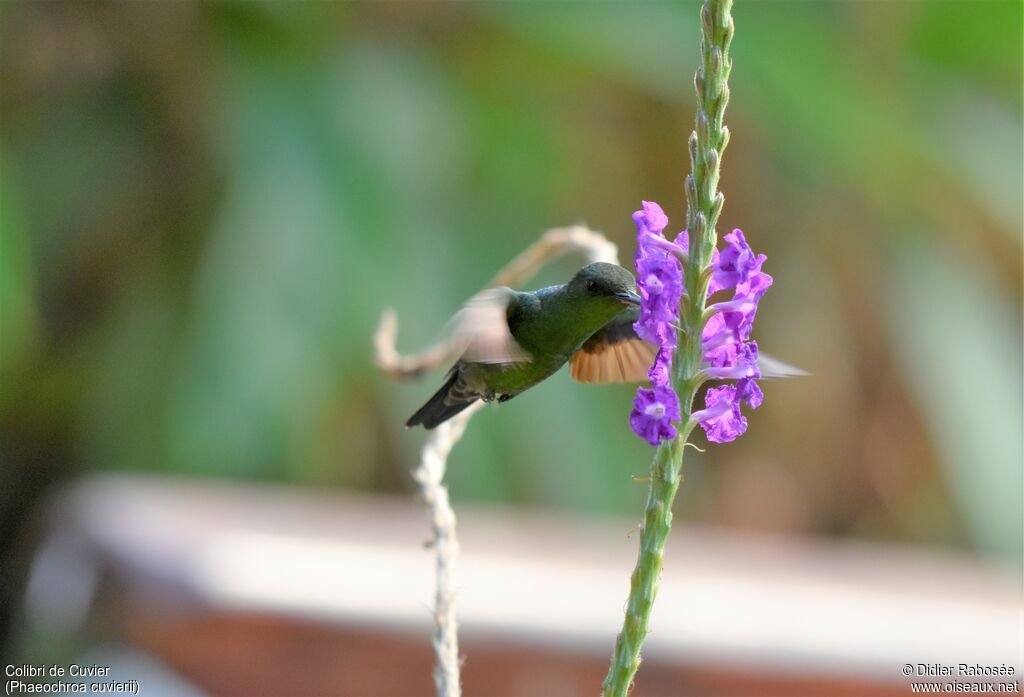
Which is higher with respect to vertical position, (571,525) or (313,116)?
(313,116)

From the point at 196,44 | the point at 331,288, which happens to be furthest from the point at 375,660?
the point at 196,44

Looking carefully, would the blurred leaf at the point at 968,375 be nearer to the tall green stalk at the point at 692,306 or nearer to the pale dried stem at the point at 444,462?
the pale dried stem at the point at 444,462

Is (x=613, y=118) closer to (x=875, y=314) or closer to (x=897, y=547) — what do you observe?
(x=875, y=314)

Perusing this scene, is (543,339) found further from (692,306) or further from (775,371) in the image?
(692,306)

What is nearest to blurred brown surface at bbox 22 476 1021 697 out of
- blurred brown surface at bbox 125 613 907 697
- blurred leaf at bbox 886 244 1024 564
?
blurred brown surface at bbox 125 613 907 697

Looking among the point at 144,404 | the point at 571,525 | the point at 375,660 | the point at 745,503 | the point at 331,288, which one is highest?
the point at 745,503

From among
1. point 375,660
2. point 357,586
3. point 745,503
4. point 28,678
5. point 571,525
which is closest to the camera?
point 375,660

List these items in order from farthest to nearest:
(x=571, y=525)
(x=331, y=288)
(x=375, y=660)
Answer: (x=331, y=288)
(x=571, y=525)
(x=375, y=660)

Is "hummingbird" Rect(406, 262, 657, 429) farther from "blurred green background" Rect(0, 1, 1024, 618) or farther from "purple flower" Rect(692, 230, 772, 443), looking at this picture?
"blurred green background" Rect(0, 1, 1024, 618)
